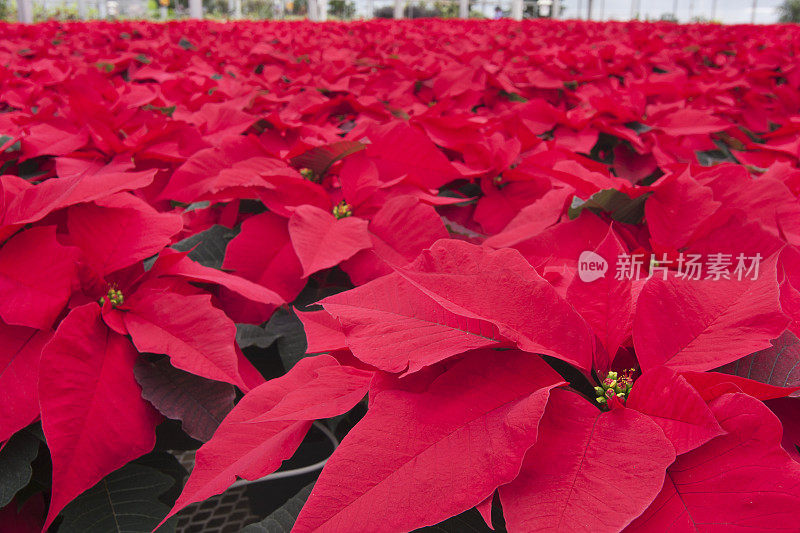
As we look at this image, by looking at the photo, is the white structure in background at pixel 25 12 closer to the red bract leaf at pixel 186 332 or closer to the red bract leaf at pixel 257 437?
the red bract leaf at pixel 186 332

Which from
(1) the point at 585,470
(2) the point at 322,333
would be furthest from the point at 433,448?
(2) the point at 322,333

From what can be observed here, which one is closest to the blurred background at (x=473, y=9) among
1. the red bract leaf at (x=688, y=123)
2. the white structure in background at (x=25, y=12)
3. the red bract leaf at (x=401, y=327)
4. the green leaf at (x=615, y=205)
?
the white structure in background at (x=25, y=12)

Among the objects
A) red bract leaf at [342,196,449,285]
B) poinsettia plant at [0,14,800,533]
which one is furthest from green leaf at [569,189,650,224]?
red bract leaf at [342,196,449,285]

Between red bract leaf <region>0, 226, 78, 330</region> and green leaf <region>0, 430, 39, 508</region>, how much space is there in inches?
3.9

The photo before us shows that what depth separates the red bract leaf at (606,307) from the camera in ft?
1.32

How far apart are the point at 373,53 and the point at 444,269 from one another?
204 cm

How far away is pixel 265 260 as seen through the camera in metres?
0.70

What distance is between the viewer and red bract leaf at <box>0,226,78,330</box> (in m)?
0.51

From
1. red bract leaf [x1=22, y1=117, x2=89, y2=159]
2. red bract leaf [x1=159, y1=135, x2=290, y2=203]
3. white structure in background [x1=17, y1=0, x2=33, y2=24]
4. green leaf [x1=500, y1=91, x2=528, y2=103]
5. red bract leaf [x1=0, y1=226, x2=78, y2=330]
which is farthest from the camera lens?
white structure in background [x1=17, y1=0, x2=33, y2=24]

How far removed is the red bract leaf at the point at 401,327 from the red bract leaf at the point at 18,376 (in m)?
0.27

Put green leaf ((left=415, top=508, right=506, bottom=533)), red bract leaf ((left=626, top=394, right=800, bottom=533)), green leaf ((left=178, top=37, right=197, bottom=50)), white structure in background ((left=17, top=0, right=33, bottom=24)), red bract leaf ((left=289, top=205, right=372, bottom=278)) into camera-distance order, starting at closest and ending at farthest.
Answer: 1. red bract leaf ((left=626, top=394, right=800, bottom=533))
2. green leaf ((left=415, top=508, right=506, bottom=533))
3. red bract leaf ((left=289, top=205, right=372, bottom=278))
4. green leaf ((left=178, top=37, right=197, bottom=50))
5. white structure in background ((left=17, top=0, right=33, bottom=24))

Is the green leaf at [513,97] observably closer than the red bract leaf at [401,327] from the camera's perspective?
No

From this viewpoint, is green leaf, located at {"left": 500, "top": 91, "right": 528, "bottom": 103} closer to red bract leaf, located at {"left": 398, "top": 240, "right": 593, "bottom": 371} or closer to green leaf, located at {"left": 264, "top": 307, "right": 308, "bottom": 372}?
green leaf, located at {"left": 264, "top": 307, "right": 308, "bottom": 372}

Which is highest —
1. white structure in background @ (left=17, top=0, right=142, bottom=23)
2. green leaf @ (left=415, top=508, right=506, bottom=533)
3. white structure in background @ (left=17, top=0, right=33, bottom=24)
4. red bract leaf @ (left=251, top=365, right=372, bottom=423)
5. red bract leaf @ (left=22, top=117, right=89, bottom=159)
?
white structure in background @ (left=17, top=0, right=142, bottom=23)
